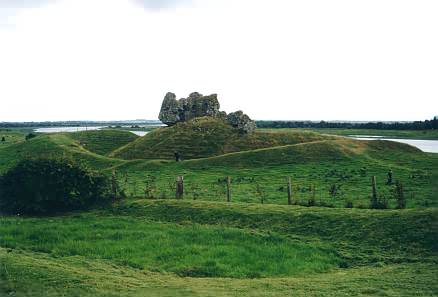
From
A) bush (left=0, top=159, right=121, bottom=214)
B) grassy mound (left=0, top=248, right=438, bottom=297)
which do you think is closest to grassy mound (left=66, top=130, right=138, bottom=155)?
bush (left=0, top=159, right=121, bottom=214)

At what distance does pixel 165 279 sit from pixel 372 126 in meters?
164

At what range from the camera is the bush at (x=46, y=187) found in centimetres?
2675

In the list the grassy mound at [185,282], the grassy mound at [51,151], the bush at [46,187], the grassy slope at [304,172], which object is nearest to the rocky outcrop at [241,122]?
the grassy slope at [304,172]

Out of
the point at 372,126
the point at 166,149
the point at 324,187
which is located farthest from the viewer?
the point at 372,126

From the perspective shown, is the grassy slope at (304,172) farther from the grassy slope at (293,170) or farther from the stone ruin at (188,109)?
the stone ruin at (188,109)

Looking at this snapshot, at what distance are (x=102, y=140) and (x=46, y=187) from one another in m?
54.1

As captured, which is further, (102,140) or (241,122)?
(102,140)

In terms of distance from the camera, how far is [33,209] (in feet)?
87.9

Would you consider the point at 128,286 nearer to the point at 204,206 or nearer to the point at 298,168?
the point at 204,206

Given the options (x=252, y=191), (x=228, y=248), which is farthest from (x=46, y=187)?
(x=252, y=191)

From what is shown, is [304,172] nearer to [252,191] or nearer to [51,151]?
[252,191]

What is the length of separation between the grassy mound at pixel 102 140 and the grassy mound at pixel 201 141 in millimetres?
8125

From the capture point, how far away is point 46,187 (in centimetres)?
2683

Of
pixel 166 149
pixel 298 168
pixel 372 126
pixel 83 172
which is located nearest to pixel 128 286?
pixel 83 172
